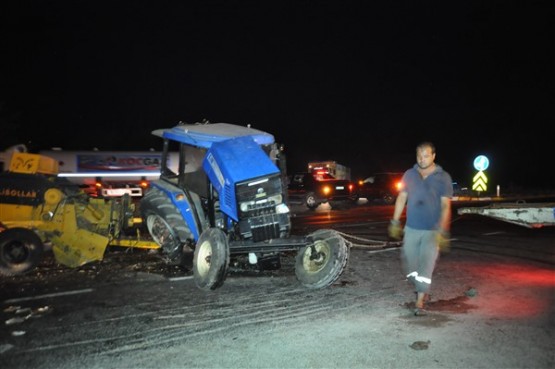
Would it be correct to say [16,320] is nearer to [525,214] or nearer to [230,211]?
[230,211]

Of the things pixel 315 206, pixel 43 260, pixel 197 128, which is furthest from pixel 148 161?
pixel 197 128

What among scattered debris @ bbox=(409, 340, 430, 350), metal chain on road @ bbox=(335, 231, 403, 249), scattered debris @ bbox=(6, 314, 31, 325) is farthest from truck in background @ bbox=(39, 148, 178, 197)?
scattered debris @ bbox=(409, 340, 430, 350)

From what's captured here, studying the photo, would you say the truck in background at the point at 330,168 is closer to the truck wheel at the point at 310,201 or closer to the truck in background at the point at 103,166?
the truck wheel at the point at 310,201

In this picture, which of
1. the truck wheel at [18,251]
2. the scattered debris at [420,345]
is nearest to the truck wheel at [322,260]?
the scattered debris at [420,345]

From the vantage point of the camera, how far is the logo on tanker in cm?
3045

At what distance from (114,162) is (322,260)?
27113 millimetres

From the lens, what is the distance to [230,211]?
19.8ft

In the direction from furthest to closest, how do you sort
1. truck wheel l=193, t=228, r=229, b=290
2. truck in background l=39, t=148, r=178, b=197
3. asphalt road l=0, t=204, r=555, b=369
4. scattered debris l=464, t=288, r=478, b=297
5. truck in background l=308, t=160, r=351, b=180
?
truck in background l=308, t=160, r=351, b=180 < truck in background l=39, t=148, r=178, b=197 < scattered debris l=464, t=288, r=478, b=297 < truck wheel l=193, t=228, r=229, b=290 < asphalt road l=0, t=204, r=555, b=369

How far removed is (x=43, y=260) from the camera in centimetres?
844

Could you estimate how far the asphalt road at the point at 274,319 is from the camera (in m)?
4.07

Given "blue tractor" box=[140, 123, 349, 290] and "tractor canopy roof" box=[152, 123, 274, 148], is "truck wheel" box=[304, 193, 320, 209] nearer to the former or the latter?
"blue tractor" box=[140, 123, 349, 290]

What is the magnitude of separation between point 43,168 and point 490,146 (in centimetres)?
5630

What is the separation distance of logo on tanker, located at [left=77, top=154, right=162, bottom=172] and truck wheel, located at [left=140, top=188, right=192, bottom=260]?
2310cm

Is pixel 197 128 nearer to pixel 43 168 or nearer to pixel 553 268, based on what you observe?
pixel 43 168
